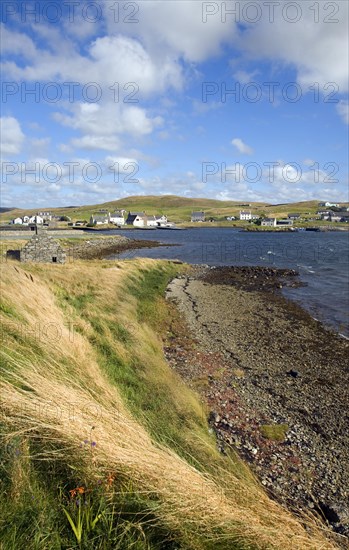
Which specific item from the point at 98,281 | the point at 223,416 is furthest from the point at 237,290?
the point at 223,416

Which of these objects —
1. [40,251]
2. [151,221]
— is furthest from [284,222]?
[40,251]

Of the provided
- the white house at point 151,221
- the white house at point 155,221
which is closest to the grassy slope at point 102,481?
the white house at point 151,221

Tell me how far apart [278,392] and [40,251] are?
2186cm

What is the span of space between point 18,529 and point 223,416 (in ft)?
25.5

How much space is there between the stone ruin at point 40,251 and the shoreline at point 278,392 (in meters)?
11.1

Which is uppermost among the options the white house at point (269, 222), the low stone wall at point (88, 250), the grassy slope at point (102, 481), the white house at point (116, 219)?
the white house at point (116, 219)

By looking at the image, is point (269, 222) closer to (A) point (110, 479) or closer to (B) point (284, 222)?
(B) point (284, 222)

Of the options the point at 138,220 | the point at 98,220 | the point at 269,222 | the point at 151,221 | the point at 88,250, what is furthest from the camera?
the point at 269,222

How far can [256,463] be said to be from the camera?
848 cm

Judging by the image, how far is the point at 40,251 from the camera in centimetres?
2809

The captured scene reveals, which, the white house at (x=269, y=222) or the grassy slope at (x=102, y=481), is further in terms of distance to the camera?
the white house at (x=269, y=222)

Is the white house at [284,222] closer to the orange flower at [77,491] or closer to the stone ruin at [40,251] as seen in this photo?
the stone ruin at [40,251]

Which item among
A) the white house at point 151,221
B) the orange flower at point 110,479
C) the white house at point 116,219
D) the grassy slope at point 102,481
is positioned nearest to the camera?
the grassy slope at point 102,481

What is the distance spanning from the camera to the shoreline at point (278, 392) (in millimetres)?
8047
